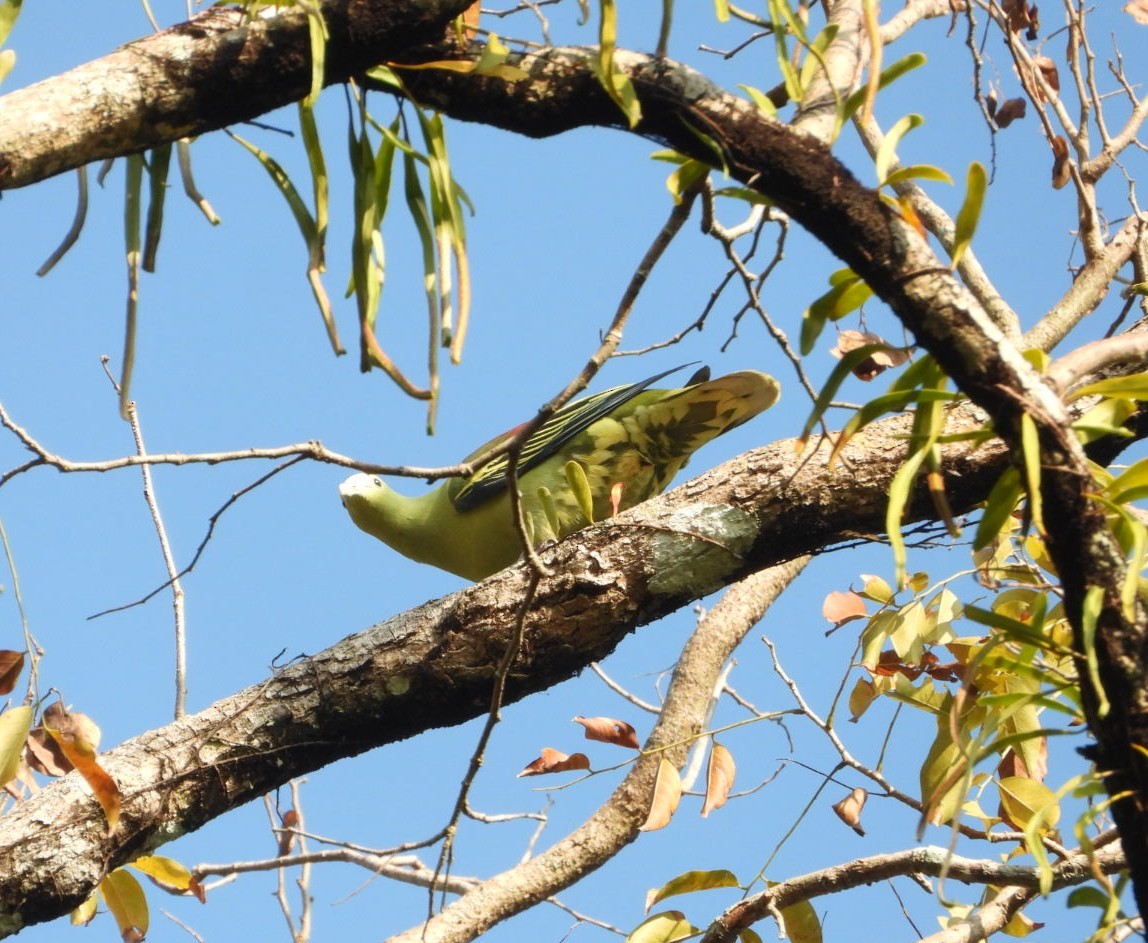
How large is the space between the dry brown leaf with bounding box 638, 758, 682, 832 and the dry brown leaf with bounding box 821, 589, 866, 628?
0.62m

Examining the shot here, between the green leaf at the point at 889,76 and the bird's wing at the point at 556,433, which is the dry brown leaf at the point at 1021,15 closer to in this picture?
the bird's wing at the point at 556,433

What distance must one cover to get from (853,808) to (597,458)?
1.34 metres

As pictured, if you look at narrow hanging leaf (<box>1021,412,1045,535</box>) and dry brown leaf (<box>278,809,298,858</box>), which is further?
dry brown leaf (<box>278,809,298,858</box>)

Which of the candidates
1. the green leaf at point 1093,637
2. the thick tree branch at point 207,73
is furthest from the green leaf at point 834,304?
the thick tree branch at point 207,73

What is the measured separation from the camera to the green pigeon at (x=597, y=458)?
367cm

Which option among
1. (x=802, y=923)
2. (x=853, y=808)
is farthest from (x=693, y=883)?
(x=853, y=808)

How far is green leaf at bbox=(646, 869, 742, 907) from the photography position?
248 centimetres

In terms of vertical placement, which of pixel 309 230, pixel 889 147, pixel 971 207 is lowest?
pixel 971 207

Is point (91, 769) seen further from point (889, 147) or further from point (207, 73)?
point (889, 147)

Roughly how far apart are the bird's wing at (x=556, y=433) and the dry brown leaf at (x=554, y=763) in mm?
1184

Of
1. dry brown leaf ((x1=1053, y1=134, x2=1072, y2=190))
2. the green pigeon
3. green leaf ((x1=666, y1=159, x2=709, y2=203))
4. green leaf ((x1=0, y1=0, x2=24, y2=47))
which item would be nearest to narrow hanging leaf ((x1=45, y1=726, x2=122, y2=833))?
green leaf ((x1=0, y1=0, x2=24, y2=47))

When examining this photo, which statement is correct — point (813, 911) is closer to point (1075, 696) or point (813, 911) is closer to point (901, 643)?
point (901, 643)

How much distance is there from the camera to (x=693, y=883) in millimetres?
2494

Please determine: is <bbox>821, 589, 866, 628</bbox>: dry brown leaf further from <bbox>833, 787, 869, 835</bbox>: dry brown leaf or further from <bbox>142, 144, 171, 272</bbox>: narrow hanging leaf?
<bbox>142, 144, 171, 272</bbox>: narrow hanging leaf
